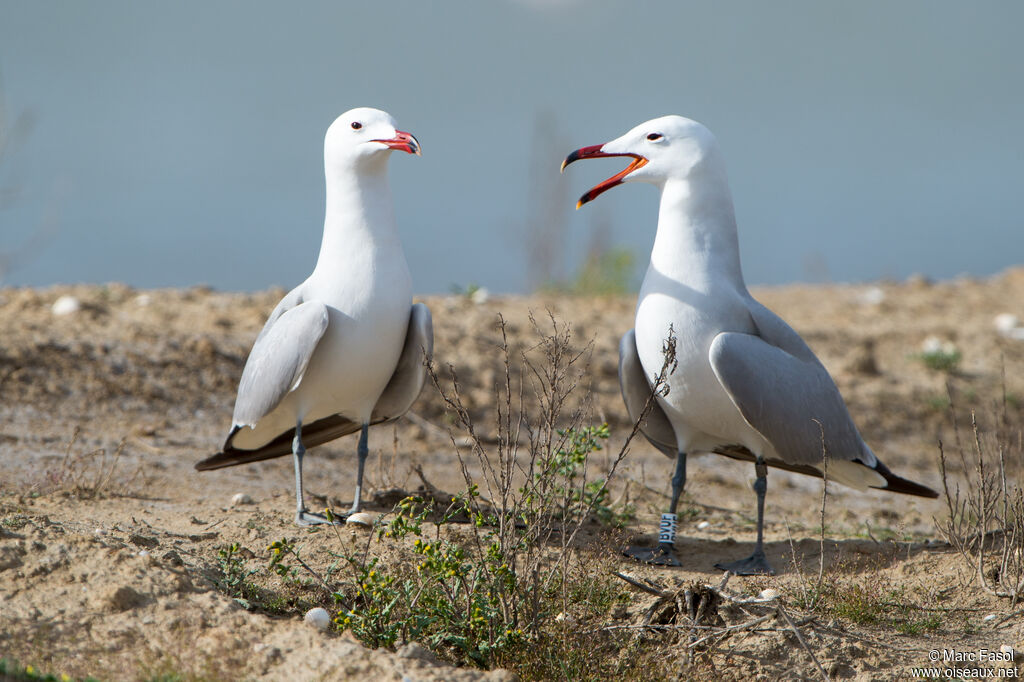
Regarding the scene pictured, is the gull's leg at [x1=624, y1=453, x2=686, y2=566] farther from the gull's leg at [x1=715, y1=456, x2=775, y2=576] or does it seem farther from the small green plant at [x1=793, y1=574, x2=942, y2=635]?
the small green plant at [x1=793, y1=574, x2=942, y2=635]

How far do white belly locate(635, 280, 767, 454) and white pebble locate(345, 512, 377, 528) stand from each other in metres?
1.45

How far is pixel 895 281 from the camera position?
44.2 feet

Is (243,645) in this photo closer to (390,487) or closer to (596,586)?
(596,586)

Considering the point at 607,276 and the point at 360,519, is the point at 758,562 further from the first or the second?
the point at 607,276

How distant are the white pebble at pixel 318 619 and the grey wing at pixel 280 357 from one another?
1.29 metres

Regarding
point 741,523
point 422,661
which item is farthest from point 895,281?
point 422,661

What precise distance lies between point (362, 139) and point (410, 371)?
114cm

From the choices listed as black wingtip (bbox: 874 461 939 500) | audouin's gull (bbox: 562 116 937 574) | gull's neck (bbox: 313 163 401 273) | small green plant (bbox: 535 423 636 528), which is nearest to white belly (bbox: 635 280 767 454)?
audouin's gull (bbox: 562 116 937 574)

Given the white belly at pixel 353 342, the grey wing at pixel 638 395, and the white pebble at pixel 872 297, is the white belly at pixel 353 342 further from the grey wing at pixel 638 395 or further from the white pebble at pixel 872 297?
the white pebble at pixel 872 297

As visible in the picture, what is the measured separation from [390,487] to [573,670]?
227 cm

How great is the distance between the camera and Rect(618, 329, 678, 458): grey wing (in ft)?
16.2

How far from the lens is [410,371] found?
4.96 metres

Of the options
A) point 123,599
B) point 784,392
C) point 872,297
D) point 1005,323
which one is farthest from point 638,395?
point 872,297

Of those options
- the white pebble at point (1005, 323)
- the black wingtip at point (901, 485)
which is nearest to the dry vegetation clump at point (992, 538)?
the black wingtip at point (901, 485)
